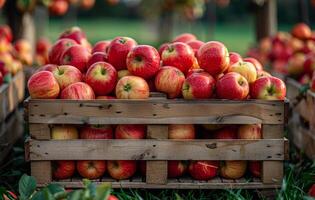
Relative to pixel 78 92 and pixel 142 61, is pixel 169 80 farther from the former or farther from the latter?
pixel 78 92

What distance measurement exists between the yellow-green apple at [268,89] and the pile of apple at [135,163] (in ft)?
0.61

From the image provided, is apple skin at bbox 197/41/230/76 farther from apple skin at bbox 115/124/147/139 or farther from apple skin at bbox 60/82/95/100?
apple skin at bbox 60/82/95/100

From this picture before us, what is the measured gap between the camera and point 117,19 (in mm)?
41406

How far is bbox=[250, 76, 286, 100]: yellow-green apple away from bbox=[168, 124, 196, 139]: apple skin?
441 mm

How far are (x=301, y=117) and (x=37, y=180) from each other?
82.9 inches

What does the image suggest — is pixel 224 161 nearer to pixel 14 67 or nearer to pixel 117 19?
pixel 14 67

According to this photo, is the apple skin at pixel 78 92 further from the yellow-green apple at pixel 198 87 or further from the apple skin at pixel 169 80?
the yellow-green apple at pixel 198 87

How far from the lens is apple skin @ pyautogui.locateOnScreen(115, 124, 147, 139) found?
129 inches

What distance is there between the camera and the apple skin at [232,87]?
128 inches

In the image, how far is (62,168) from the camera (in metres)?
3.33

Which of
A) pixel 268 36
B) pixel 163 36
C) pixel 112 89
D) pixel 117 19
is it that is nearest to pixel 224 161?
pixel 112 89

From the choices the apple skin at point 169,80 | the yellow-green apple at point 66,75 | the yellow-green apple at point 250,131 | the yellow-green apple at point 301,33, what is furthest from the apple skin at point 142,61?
the yellow-green apple at point 301,33

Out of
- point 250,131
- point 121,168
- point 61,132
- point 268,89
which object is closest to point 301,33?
point 268,89

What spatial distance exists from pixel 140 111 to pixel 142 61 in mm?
325
